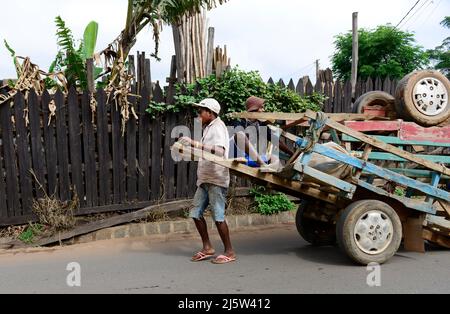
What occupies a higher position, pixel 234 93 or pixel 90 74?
pixel 90 74

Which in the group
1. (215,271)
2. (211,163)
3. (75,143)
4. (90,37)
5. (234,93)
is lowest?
(215,271)

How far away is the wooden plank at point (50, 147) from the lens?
6.63 meters

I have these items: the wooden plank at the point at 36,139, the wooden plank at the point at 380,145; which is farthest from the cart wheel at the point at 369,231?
the wooden plank at the point at 36,139

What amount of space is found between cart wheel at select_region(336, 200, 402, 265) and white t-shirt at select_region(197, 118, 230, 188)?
1293 mm

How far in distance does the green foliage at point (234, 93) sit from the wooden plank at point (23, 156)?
5.56ft

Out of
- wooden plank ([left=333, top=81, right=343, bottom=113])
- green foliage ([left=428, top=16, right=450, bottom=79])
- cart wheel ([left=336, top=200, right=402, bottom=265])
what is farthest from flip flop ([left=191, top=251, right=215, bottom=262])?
green foliage ([left=428, top=16, right=450, bottom=79])

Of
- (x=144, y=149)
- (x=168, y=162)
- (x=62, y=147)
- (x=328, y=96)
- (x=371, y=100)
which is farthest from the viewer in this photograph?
(x=328, y=96)

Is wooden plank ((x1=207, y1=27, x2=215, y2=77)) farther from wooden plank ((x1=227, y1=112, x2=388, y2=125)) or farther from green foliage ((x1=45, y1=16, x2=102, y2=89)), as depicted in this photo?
wooden plank ((x1=227, y1=112, x2=388, y2=125))

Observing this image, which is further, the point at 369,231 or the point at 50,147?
the point at 50,147

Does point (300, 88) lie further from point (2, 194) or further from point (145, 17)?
point (2, 194)

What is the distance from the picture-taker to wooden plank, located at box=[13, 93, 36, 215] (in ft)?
21.4

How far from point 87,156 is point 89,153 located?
2.0 inches

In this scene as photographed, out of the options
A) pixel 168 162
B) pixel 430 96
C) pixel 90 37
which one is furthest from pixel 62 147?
pixel 430 96

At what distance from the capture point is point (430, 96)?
543 centimetres
